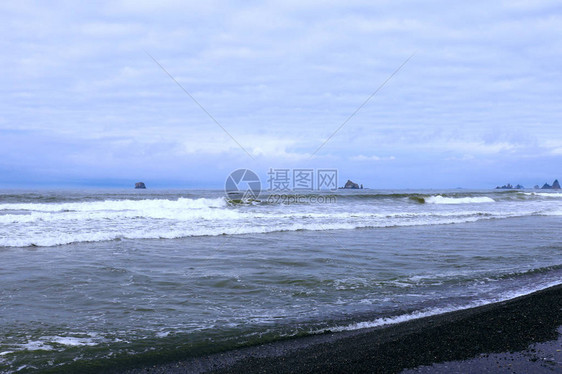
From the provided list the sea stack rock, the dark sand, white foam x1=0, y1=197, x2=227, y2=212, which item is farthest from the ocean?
the sea stack rock

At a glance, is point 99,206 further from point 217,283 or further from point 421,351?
point 421,351

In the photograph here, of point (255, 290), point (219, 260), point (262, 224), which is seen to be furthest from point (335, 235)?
point (255, 290)

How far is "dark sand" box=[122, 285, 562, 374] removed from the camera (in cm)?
389

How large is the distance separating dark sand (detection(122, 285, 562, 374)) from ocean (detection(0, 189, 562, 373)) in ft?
1.00

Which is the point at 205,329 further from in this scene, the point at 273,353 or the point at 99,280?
the point at 99,280

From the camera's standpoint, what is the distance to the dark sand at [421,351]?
3893 mm

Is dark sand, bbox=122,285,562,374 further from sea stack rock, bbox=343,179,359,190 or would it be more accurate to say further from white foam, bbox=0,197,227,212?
sea stack rock, bbox=343,179,359,190

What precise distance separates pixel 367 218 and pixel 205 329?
1755 centimetres

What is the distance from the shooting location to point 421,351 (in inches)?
167

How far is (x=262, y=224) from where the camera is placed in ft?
59.8

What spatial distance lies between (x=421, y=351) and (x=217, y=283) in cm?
437

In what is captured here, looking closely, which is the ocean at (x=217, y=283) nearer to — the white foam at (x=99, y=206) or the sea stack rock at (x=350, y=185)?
the white foam at (x=99, y=206)

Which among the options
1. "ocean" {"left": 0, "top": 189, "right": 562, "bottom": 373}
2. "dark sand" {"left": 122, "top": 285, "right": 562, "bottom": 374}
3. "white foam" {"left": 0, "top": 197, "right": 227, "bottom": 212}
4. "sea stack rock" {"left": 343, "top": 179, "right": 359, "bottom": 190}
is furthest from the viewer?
"sea stack rock" {"left": 343, "top": 179, "right": 359, "bottom": 190}

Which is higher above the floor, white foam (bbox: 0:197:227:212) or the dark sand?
white foam (bbox: 0:197:227:212)
